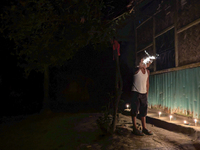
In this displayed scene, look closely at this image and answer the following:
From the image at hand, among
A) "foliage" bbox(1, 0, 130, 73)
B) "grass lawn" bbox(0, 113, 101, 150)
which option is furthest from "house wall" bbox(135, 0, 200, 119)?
"grass lawn" bbox(0, 113, 101, 150)

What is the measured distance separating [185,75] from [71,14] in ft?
18.3

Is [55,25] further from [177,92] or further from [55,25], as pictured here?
[177,92]

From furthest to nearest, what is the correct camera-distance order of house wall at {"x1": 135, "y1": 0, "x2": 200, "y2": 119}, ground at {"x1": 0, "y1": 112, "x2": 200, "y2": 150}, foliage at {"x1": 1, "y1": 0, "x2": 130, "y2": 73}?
foliage at {"x1": 1, "y1": 0, "x2": 130, "y2": 73} < house wall at {"x1": 135, "y1": 0, "x2": 200, "y2": 119} < ground at {"x1": 0, "y1": 112, "x2": 200, "y2": 150}

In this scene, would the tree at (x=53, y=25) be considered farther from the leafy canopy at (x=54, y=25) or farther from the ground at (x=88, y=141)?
the ground at (x=88, y=141)

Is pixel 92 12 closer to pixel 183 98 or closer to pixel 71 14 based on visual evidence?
pixel 71 14

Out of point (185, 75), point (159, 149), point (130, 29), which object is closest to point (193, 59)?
point (185, 75)

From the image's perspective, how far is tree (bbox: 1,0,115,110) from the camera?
25.9 ft

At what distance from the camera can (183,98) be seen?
7.48 m

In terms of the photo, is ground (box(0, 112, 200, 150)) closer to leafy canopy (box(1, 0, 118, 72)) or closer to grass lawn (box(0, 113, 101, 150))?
grass lawn (box(0, 113, 101, 150))

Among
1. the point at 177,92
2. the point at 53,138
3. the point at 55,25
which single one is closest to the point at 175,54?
the point at 177,92

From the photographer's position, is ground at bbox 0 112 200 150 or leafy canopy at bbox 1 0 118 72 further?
leafy canopy at bbox 1 0 118 72

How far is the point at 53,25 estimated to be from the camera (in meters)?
8.52

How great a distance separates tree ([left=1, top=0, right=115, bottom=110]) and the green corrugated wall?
3584 millimetres

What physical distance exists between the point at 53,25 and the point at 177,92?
638 centimetres
